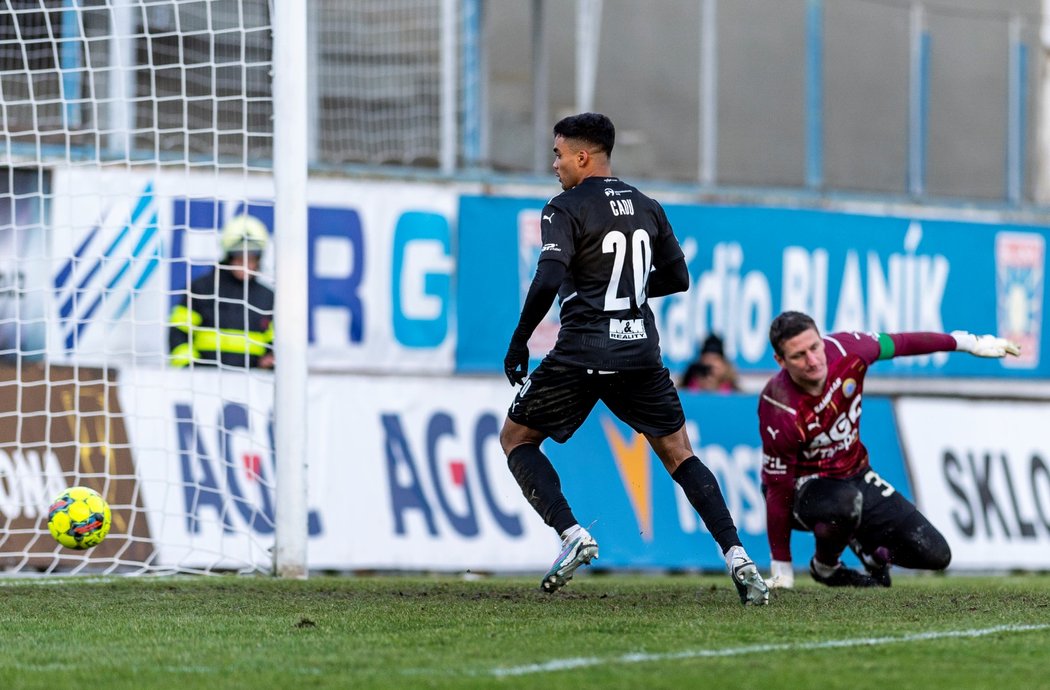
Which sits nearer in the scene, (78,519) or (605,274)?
(605,274)

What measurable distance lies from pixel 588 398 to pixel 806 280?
785cm

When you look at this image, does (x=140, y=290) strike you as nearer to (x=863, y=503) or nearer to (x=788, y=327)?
(x=788, y=327)

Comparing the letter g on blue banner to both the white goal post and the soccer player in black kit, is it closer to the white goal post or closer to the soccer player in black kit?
the white goal post

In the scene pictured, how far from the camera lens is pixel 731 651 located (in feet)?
18.5

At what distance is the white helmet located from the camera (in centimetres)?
1121

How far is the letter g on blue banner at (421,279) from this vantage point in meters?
13.3

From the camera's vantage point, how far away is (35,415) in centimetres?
1036

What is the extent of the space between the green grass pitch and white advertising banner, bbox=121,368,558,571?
7.33 feet

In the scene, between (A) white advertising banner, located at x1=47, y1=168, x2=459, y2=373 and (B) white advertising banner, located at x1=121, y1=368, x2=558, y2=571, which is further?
(A) white advertising banner, located at x1=47, y1=168, x2=459, y2=373

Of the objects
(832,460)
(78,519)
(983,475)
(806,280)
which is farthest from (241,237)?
(983,475)

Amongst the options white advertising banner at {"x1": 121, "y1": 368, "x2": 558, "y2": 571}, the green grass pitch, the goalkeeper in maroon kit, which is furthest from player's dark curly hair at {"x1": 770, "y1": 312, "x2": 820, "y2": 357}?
white advertising banner at {"x1": 121, "y1": 368, "x2": 558, "y2": 571}

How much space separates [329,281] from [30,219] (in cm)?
236

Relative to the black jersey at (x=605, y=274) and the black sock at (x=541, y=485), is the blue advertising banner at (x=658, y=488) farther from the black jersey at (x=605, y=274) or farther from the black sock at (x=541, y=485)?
the black jersey at (x=605, y=274)

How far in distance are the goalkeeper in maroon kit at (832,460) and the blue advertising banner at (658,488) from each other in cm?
319
